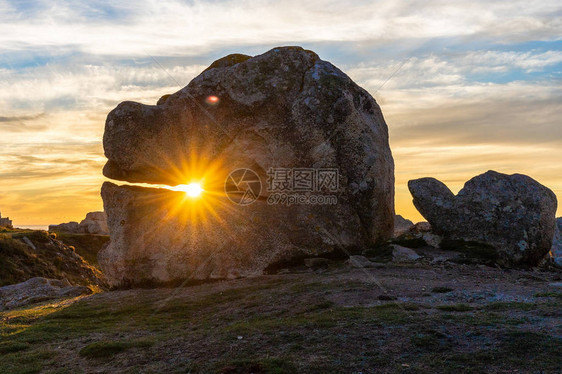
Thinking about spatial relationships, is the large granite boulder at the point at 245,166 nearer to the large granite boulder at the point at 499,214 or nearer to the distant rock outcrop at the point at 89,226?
the large granite boulder at the point at 499,214

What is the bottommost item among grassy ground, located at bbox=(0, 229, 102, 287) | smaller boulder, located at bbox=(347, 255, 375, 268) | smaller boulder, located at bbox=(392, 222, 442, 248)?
grassy ground, located at bbox=(0, 229, 102, 287)

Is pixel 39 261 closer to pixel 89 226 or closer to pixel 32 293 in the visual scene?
pixel 32 293

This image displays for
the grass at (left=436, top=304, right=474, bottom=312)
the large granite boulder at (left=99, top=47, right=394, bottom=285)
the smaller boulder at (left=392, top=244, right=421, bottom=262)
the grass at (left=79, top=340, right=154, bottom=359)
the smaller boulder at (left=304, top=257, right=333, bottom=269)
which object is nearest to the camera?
the grass at (left=79, top=340, right=154, bottom=359)

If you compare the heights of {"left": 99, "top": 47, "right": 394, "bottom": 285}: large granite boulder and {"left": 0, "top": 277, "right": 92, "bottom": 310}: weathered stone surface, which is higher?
{"left": 99, "top": 47, "right": 394, "bottom": 285}: large granite boulder

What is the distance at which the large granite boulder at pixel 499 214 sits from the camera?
2575cm

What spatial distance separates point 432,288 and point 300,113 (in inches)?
486

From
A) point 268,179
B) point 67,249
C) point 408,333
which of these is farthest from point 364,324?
point 67,249

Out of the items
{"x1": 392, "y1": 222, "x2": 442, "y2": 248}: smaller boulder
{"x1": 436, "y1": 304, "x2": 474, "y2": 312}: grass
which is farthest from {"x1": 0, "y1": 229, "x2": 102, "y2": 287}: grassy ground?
{"x1": 436, "y1": 304, "x2": 474, "y2": 312}: grass

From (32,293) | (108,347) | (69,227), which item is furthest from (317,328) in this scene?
(69,227)

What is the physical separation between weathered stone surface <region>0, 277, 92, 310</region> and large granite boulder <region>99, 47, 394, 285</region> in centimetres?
263

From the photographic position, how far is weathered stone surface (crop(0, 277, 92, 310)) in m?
28.3

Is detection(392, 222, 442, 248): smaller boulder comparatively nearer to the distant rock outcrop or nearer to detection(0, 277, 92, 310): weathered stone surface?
detection(0, 277, 92, 310): weathered stone surface

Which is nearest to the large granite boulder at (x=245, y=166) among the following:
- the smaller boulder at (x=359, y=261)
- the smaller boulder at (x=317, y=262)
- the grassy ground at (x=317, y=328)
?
the smaller boulder at (x=317, y=262)

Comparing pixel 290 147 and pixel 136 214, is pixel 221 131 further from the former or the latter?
pixel 136 214
